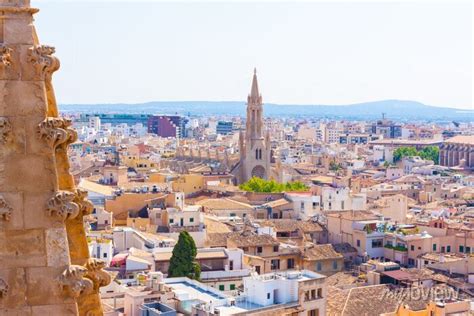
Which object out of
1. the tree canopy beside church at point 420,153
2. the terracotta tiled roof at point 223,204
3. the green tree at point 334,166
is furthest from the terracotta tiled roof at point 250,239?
the tree canopy beside church at point 420,153

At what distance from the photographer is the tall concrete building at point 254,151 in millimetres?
79188

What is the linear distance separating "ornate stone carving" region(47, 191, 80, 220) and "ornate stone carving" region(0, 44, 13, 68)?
74 cm

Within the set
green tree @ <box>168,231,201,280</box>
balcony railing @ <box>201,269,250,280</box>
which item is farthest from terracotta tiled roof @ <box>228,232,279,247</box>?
green tree @ <box>168,231,201,280</box>

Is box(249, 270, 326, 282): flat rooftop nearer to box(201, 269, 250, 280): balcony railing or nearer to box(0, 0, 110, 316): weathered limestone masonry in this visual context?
box(201, 269, 250, 280): balcony railing

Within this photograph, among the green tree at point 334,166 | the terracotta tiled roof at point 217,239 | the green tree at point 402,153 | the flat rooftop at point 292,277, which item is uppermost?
the flat rooftop at point 292,277

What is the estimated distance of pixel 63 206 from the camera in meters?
4.83

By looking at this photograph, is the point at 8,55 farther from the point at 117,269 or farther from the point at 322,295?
the point at 117,269

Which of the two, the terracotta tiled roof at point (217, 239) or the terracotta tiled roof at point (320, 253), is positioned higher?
the terracotta tiled roof at point (217, 239)

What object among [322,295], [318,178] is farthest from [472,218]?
[318,178]

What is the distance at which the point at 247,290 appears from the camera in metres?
28.1

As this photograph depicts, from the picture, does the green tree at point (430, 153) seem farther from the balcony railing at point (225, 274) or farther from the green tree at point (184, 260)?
the green tree at point (184, 260)

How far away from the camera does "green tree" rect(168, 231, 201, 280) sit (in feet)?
105

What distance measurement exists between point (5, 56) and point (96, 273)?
1.34 metres

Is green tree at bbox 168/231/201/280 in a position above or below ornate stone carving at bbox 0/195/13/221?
below
